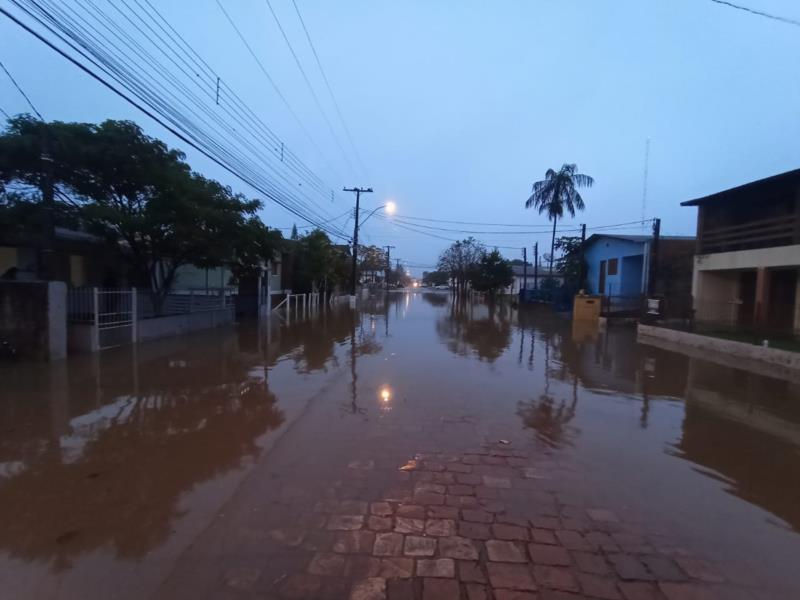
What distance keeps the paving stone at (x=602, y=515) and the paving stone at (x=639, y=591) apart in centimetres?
79

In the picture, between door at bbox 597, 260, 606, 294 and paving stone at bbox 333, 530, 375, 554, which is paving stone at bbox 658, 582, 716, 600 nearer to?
paving stone at bbox 333, 530, 375, 554

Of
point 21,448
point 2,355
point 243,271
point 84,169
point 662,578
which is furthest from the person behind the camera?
point 243,271

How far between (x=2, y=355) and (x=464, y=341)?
11.9 metres

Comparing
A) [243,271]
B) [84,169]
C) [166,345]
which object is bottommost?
[166,345]

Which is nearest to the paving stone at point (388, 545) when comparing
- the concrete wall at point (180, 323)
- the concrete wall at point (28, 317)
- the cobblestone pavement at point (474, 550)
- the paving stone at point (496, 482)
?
the cobblestone pavement at point (474, 550)

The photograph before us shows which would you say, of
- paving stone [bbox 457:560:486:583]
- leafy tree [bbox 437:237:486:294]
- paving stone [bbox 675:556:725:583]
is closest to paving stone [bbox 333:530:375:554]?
paving stone [bbox 457:560:486:583]

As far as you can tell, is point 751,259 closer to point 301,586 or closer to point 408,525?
point 408,525

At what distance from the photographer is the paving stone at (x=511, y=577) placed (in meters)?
2.90

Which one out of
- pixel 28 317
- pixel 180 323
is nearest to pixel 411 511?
pixel 28 317

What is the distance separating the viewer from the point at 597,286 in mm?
34500

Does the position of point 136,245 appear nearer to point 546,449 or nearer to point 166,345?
point 166,345

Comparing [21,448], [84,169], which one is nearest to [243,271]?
[84,169]

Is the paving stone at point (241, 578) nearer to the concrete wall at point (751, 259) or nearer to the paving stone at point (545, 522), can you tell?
the paving stone at point (545, 522)

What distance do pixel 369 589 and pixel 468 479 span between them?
1837mm
